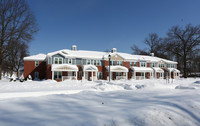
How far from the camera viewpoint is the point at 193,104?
4738 millimetres

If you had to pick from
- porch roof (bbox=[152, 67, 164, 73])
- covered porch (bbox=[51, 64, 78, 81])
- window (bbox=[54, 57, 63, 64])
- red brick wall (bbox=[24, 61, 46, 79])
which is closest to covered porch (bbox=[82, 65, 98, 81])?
covered porch (bbox=[51, 64, 78, 81])

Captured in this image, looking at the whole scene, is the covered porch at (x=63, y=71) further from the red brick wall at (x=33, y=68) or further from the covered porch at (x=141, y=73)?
the covered porch at (x=141, y=73)

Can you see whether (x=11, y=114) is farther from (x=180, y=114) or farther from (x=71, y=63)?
(x=71, y=63)

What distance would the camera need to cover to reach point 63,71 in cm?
2367

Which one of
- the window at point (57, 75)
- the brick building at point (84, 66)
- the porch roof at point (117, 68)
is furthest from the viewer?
the porch roof at point (117, 68)

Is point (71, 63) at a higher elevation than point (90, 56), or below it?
below

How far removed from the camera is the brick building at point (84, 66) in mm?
22766

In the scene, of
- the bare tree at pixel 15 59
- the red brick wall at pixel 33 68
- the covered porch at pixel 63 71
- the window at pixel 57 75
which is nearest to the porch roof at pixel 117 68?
the covered porch at pixel 63 71

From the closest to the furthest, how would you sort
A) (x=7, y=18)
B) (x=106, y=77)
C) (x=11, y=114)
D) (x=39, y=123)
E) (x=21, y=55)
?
(x=39, y=123) < (x=11, y=114) < (x=7, y=18) < (x=106, y=77) < (x=21, y=55)

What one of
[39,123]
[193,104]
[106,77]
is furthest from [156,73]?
[39,123]

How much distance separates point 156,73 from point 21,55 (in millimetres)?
43303

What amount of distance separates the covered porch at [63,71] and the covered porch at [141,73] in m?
14.5

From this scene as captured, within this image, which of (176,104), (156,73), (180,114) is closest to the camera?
(180,114)

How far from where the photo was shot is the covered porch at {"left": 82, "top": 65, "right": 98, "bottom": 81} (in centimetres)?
2375
